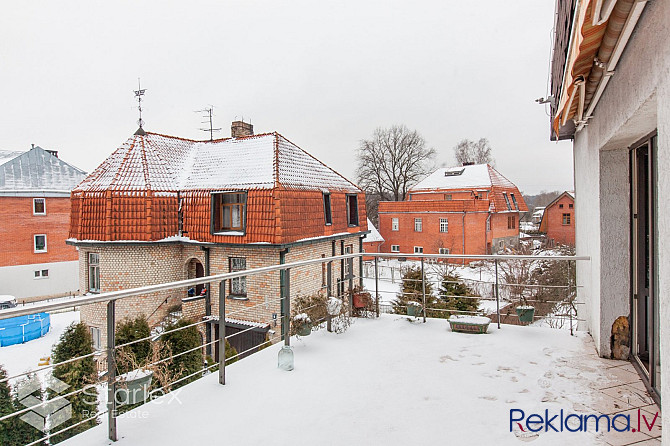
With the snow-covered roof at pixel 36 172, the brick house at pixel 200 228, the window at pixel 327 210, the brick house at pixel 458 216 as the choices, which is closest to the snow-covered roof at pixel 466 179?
the brick house at pixel 458 216

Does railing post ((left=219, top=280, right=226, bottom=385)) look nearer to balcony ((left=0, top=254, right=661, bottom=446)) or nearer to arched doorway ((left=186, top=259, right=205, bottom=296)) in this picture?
balcony ((left=0, top=254, right=661, bottom=446))

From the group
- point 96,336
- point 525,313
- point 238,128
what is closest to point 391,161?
point 238,128

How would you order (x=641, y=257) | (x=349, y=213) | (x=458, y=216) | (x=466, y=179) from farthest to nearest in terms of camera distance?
(x=466, y=179) < (x=458, y=216) < (x=349, y=213) < (x=641, y=257)

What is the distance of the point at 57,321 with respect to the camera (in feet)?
67.8

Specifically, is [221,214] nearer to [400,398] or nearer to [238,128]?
[238,128]

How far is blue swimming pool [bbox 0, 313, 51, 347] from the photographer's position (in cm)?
1611

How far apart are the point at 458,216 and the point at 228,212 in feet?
63.0

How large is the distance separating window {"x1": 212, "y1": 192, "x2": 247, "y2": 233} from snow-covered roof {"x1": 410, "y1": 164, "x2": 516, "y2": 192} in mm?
22036

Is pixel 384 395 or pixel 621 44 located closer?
pixel 621 44

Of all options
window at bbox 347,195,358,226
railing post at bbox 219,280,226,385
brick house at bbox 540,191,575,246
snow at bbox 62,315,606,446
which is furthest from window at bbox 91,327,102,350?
brick house at bbox 540,191,575,246

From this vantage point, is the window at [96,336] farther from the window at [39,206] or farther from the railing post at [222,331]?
the window at [39,206]

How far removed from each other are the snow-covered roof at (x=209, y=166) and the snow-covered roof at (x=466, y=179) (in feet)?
59.7

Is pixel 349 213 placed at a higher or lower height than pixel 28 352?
higher

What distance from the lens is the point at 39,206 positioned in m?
25.3
